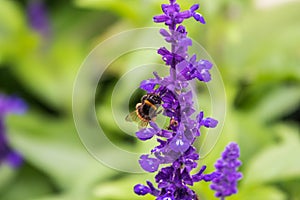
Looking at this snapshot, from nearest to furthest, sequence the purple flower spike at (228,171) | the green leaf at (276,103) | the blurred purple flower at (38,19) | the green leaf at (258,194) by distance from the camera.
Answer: the purple flower spike at (228,171) < the green leaf at (258,194) < the green leaf at (276,103) < the blurred purple flower at (38,19)

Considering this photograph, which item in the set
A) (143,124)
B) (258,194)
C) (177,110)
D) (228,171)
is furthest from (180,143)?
(258,194)

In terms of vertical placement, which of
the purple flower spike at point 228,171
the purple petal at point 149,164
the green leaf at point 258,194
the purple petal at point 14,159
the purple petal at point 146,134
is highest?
the purple petal at point 14,159

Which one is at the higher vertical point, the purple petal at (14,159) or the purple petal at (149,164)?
the purple petal at (14,159)

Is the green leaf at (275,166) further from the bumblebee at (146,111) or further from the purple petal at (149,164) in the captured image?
the purple petal at (149,164)

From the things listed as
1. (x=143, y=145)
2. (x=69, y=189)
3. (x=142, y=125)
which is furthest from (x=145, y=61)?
(x=142, y=125)

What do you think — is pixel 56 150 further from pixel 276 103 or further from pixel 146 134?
pixel 146 134

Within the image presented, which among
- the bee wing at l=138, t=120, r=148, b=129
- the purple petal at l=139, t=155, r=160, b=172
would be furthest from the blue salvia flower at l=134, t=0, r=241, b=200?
the bee wing at l=138, t=120, r=148, b=129

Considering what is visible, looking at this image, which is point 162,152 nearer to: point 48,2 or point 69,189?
point 69,189

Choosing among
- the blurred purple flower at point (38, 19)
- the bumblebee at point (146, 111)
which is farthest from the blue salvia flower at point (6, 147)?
the bumblebee at point (146, 111)
